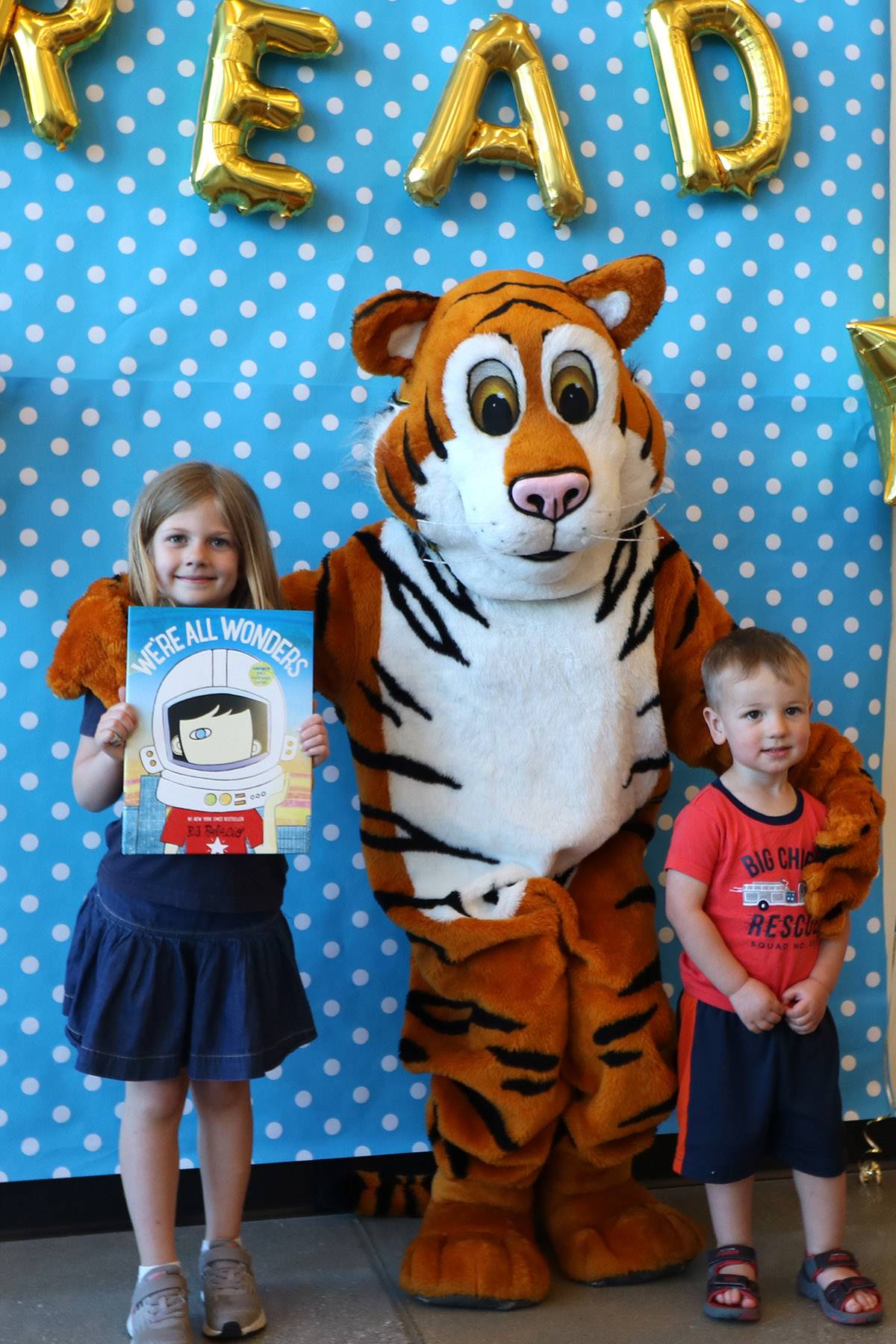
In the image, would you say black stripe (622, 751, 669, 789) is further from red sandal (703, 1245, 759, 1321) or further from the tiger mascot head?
red sandal (703, 1245, 759, 1321)

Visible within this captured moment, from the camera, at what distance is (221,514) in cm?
164

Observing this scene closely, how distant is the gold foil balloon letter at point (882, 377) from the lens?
6.76 ft

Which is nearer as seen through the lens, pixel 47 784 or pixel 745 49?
pixel 47 784

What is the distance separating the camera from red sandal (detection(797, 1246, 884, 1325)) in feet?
5.29

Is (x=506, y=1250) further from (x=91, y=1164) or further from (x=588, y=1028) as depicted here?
(x=91, y=1164)

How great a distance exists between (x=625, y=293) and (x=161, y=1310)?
4.78 ft

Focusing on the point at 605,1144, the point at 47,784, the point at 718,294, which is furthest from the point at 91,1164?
the point at 718,294

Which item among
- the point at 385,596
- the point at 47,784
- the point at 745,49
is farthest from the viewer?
the point at 745,49

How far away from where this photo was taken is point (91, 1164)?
194cm

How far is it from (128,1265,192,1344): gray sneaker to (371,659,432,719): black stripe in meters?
0.77

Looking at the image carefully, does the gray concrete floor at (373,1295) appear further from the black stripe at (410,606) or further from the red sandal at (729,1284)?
the black stripe at (410,606)

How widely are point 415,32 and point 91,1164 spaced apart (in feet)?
6.10

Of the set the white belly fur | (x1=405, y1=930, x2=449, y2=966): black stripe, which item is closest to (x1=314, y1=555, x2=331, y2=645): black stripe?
the white belly fur

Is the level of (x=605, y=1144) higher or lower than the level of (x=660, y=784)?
lower
